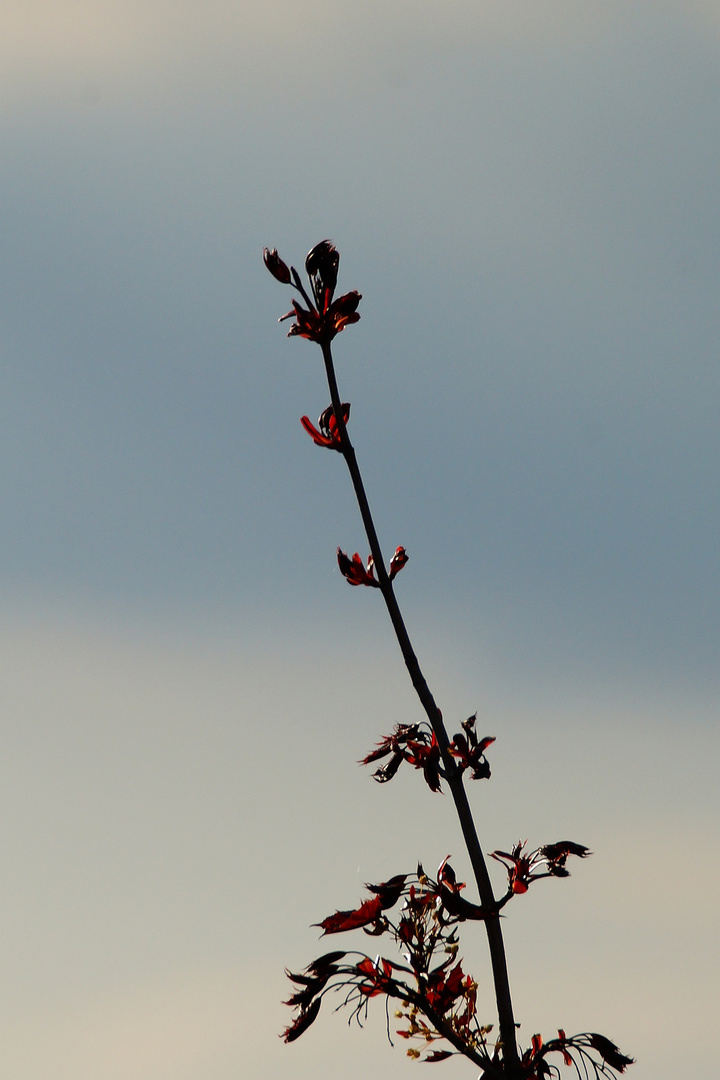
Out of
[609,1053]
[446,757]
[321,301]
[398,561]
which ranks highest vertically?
[321,301]

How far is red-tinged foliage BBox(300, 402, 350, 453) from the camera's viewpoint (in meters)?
8.41

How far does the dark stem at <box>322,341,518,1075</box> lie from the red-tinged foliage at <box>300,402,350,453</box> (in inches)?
1.8

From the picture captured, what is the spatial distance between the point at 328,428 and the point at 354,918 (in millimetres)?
3729

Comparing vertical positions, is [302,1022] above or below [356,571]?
below

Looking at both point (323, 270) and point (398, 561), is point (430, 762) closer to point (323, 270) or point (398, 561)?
point (398, 561)

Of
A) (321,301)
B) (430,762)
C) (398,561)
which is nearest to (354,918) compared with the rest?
(430,762)

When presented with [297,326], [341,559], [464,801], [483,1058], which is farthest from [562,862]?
[297,326]

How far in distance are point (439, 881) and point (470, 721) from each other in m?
1.24

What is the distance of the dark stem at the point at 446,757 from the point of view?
8.20 meters

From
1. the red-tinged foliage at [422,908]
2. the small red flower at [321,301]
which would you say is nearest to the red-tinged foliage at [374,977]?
the red-tinged foliage at [422,908]

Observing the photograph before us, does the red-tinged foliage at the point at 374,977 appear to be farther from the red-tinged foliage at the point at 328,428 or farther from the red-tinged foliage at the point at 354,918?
the red-tinged foliage at the point at 328,428

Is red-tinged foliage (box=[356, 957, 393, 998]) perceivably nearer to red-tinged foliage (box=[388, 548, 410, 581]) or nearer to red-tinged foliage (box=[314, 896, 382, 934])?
red-tinged foliage (box=[314, 896, 382, 934])

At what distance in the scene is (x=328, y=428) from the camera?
851cm

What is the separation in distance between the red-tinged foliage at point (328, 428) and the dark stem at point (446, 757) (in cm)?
5
